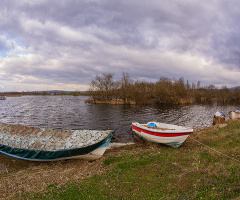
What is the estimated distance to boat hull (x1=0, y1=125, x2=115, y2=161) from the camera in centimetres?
823

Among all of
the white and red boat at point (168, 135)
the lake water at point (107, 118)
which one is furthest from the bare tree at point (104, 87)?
the white and red boat at point (168, 135)

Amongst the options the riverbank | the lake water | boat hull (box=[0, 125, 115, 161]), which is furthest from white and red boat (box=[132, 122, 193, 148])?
boat hull (box=[0, 125, 115, 161])

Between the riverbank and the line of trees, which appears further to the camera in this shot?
the line of trees

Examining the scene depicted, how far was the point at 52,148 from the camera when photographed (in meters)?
8.53

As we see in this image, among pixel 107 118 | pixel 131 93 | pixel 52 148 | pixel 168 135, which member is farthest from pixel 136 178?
pixel 131 93

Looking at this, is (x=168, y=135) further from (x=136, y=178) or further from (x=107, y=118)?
(x=107, y=118)

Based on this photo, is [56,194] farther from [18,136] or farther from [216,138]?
[216,138]

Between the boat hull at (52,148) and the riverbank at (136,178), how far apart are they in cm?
47

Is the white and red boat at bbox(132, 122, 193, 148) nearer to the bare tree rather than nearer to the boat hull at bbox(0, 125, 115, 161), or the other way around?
the boat hull at bbox(0, 125, 115, 161)

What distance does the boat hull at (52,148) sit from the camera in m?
8.23

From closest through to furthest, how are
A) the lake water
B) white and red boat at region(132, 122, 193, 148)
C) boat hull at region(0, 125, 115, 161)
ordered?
boat hull at region(0, 125, 115, 161)
white and red boat at region(132, 122, 193, 148)
the lake water

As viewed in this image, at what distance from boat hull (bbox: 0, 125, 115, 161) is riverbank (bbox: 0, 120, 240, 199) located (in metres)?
0.47

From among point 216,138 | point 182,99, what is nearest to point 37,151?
point 216,138

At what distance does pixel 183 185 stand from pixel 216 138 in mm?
7785
